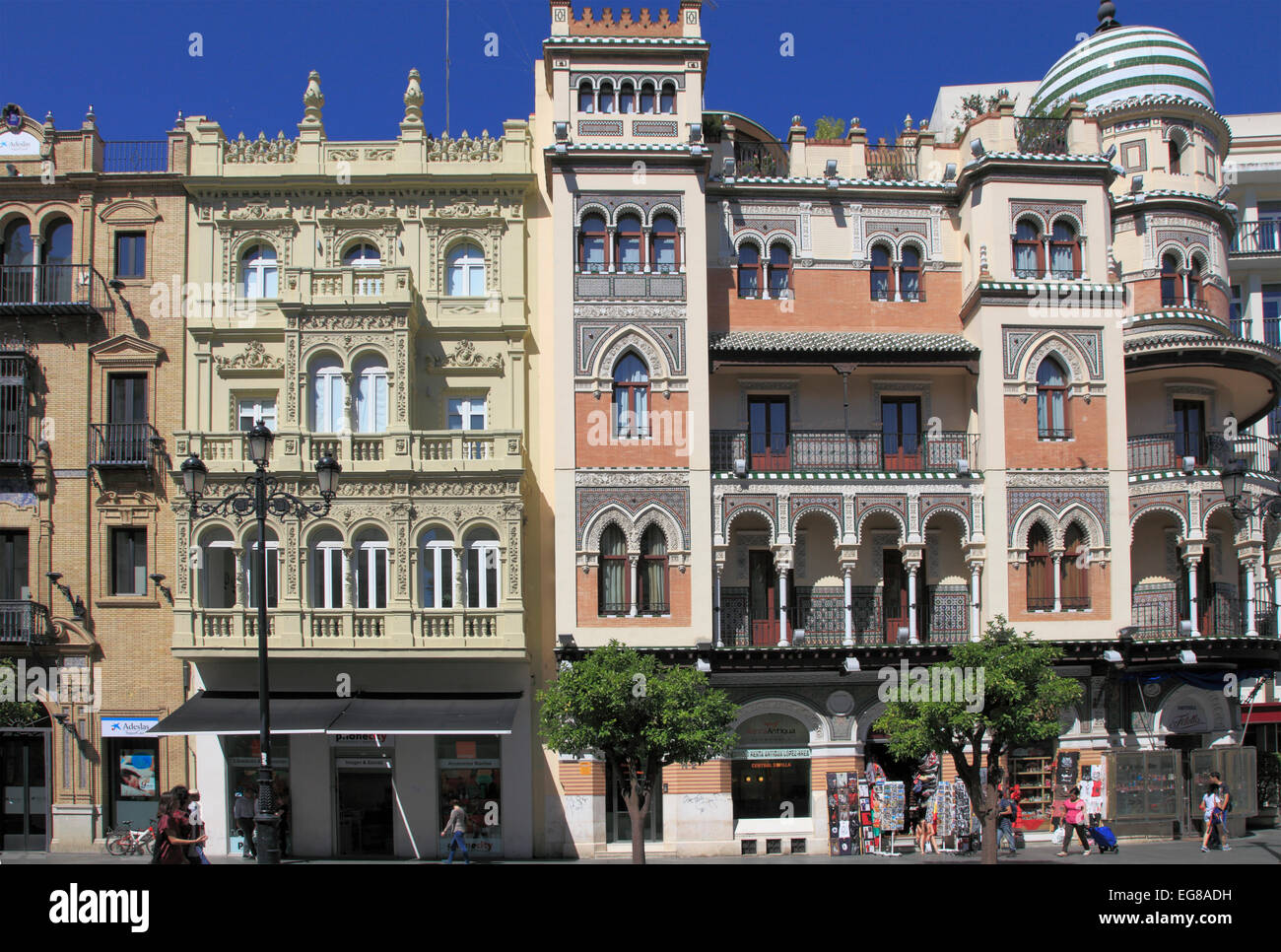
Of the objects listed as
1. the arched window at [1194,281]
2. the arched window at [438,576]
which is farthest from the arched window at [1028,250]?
the arched window at [438,576]

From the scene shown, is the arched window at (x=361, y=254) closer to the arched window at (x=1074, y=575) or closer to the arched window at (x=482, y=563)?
the arched window at (x=482, y=563)

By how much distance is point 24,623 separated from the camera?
2623 cm

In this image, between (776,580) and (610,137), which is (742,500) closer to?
(776,580)

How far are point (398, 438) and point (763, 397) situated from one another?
9129 millimetres

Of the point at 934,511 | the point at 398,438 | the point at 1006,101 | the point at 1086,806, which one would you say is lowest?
the point at 1086,806

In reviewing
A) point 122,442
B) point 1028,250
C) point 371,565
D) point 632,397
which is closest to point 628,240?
point 632,397

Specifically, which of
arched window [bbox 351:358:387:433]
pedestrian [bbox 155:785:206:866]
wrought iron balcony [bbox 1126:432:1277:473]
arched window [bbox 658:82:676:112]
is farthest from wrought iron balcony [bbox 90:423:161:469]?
wrought iron balcony [bbox 1126:432:1277:473]

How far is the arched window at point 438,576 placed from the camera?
1008 inches

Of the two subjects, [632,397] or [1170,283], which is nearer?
[632,397]

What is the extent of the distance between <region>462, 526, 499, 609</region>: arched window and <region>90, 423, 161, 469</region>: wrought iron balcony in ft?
26.8

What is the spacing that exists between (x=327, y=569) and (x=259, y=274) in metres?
7.76

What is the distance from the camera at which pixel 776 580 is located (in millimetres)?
27766

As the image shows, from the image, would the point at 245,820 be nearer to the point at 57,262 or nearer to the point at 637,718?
the point at 637,718
